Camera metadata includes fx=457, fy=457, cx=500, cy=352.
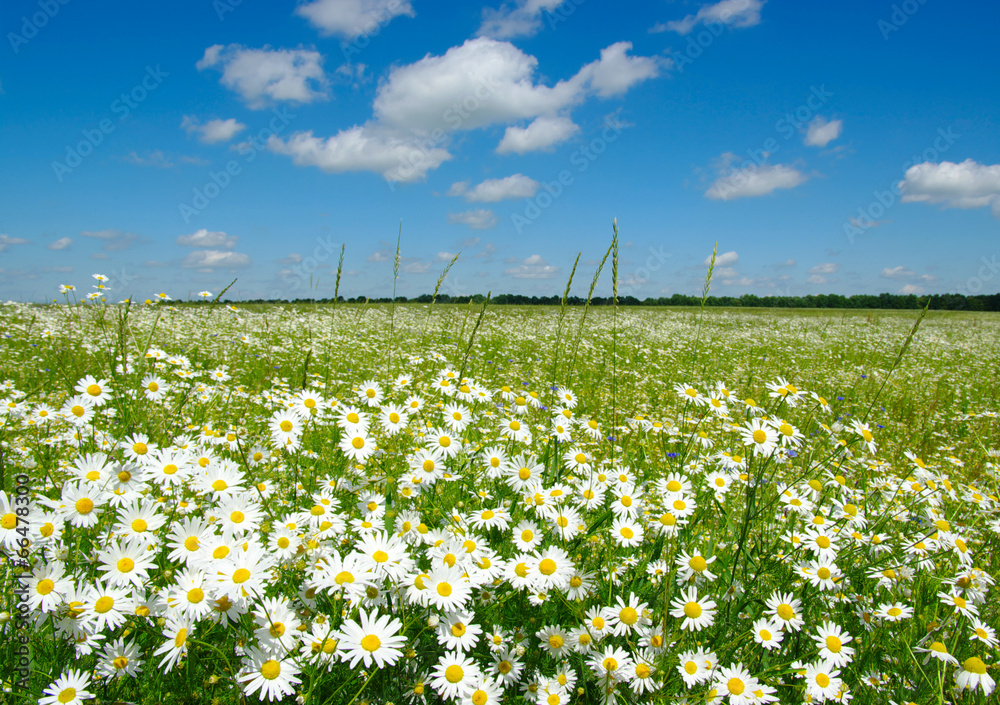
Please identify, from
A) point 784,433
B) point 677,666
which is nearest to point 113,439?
point 677,666

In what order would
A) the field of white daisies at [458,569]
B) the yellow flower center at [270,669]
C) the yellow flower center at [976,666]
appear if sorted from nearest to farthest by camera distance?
the yellow flower center at [270,669] < the field of white daisies at [458,569] < the yellow flower center at [976,666]

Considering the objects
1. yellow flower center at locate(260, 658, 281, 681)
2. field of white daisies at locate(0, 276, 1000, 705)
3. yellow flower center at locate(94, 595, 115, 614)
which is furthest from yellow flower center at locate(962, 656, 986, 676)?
yellow flower center at locate(94, 595, 115, 614)

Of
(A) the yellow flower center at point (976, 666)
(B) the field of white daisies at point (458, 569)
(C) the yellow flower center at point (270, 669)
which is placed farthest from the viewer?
(A) the yellow flower center at point (976, 666)

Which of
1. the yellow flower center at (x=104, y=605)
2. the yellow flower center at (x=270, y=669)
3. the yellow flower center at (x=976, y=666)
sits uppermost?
the yellow flower center at (x=104, y=605)

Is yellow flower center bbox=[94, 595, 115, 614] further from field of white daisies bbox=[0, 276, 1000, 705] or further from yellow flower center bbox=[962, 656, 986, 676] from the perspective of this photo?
yellow flower center bbox=[962, 656, 986, 676]

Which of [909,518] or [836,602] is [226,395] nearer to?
Result: [836,602]

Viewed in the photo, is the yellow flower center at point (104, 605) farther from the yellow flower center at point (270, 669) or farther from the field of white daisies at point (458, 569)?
the yellow flower center at point (270, 669)

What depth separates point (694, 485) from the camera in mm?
2707

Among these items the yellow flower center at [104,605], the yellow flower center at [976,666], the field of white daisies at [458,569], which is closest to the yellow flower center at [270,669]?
the field of white daisies at [458,569]

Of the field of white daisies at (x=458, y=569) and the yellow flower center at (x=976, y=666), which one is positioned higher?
the field of white daisies at (x=458, y=569)

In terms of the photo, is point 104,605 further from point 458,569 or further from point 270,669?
point 458,569

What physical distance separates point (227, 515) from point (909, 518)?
3.54 m

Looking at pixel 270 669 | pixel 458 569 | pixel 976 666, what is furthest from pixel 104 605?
pixel 976 666

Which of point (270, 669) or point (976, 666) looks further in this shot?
point (976, 666)
